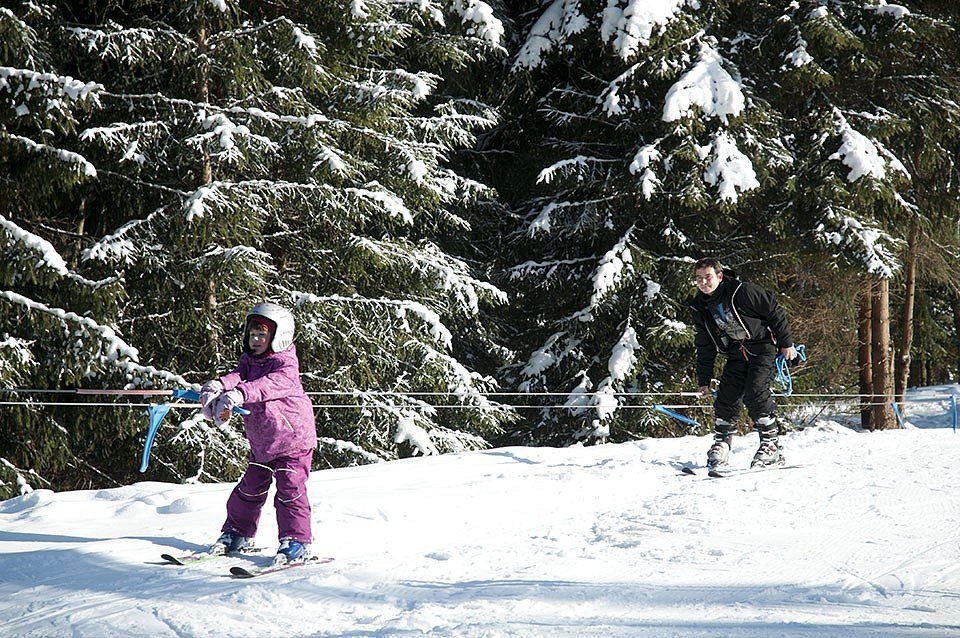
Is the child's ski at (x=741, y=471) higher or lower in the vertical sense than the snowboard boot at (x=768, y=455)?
lower

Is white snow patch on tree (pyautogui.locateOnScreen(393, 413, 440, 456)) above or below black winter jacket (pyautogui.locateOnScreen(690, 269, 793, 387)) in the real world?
below

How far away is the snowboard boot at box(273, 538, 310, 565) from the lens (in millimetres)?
4523

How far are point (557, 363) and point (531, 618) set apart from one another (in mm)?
9430

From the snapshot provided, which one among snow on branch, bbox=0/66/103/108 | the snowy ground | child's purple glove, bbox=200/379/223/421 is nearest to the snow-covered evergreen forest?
snow on branch, bbox=0/66/103/108

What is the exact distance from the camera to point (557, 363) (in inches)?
504

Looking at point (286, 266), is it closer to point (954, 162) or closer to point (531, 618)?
point (531, 618)

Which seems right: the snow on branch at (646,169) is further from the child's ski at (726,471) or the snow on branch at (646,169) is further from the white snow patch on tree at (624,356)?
the child's ski at (726,471)

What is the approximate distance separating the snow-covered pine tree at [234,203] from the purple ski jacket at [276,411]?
412 centimetres

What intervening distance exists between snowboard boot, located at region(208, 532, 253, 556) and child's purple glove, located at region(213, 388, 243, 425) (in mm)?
865

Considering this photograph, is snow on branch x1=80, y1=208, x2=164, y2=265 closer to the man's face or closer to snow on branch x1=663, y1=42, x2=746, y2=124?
the man's face

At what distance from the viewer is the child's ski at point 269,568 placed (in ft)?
14.0

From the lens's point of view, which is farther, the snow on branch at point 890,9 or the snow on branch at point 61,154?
the snow on branch at point 890,9

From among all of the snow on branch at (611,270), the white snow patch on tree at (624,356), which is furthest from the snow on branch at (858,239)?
A: the white snow patch on tree at (624,356)

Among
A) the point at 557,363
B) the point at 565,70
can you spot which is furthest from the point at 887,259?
the point at 565,70
